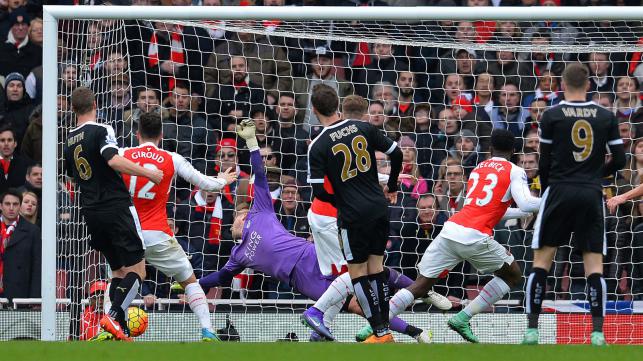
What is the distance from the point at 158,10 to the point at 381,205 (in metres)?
2.71

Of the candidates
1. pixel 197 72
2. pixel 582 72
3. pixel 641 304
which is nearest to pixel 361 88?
pixel 197 72

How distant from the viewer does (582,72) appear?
888 centimetres

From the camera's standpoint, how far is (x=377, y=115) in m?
13.2

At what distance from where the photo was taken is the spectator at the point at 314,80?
43.4 ft

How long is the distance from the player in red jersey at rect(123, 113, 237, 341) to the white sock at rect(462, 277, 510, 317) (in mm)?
2208

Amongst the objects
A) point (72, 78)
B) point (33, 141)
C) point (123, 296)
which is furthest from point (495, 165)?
point (33, 141)

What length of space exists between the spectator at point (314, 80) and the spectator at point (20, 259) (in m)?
3.02

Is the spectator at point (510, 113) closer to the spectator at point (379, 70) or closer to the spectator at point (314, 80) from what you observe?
the spectator at point (379, 70)

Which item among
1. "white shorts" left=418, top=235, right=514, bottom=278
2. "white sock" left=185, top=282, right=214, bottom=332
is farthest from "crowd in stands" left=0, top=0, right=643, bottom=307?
"white shorts" left=418, top=235, right=514, bottom=278

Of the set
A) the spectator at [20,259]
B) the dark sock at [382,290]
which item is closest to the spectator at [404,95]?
the dark sock at [382,290]

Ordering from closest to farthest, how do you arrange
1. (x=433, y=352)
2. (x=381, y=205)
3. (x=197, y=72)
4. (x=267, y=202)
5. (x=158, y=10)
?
(x=433, y=352)
(x=381, y=205)
(x=158, y=10)
(x=267, y=202)
(x=197, y=72)

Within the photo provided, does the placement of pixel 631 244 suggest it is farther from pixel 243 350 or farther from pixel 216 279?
pixel 243 350

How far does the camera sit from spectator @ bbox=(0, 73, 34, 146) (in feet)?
47.1

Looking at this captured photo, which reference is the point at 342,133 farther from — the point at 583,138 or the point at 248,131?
the point at 583,138
